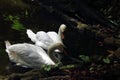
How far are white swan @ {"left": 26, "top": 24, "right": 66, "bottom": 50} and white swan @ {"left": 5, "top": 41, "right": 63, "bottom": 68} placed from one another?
0.22 meters

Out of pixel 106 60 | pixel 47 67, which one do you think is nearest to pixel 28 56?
pixel 47 67

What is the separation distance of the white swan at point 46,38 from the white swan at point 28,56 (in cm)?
22

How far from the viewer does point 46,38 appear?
4.77m

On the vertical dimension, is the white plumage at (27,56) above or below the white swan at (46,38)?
below

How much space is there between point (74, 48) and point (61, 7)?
44.8 inches

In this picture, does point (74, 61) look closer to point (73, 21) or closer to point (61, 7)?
point (73, 21)

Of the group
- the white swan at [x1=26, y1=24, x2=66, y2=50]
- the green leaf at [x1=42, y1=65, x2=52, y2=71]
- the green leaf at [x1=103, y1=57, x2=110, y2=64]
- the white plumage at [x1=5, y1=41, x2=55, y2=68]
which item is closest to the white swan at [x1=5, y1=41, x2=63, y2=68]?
the white plumage at [x1=5, y1=41, x2=55, y2=68]

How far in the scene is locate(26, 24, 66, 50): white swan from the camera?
4750mm

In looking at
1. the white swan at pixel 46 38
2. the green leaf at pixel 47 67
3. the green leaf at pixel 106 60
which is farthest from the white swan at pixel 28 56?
the green leaf at pixel 106 60

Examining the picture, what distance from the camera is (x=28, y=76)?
4.23 metres

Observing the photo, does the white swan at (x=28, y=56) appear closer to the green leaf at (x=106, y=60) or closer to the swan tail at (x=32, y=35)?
the swan tail at (x=32, y=35)

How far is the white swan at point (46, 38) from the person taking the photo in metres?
4.75

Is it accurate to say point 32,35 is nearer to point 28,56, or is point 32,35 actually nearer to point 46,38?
point 46,38

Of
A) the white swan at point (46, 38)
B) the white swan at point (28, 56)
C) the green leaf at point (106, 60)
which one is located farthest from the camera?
the white swan at point (46, 38)
